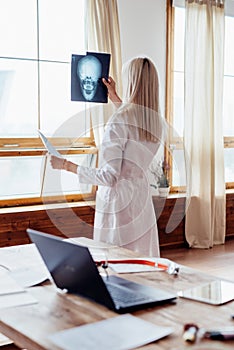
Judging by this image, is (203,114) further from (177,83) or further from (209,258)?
(209,258)

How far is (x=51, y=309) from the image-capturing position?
4.68ft

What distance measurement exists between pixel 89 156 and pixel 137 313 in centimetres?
332

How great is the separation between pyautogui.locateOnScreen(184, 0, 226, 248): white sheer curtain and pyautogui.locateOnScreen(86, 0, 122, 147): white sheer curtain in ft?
2.90

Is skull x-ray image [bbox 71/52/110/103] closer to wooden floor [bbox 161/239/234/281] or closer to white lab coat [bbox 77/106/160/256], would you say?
white lab coat [bbox 77/106/160/256]

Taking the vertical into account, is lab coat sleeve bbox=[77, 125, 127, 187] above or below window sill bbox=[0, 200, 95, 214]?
above

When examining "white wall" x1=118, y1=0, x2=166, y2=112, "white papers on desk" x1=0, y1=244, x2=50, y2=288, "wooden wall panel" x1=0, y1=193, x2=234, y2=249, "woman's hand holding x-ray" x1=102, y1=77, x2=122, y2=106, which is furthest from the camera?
"white wall" x1=118, y1=0, x2=166, y2=112

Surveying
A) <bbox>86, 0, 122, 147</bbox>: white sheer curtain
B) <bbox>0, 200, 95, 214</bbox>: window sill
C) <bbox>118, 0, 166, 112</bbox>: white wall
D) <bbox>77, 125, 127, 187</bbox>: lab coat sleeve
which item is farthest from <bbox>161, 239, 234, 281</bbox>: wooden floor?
<bbox>77, 125, 127, 187</bbox>: lab coat sleeve

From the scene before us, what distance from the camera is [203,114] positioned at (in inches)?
202

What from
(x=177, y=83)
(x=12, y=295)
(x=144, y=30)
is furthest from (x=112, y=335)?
(x=177, y=83)

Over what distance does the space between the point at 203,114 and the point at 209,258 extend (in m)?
1.38

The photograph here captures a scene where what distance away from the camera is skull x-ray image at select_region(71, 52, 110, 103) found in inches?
113

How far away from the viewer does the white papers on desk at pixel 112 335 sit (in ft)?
3.82

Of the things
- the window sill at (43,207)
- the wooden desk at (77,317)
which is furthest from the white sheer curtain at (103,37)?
the wooden desk at (77,317)

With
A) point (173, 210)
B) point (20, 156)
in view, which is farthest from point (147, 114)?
point (173, 210)
